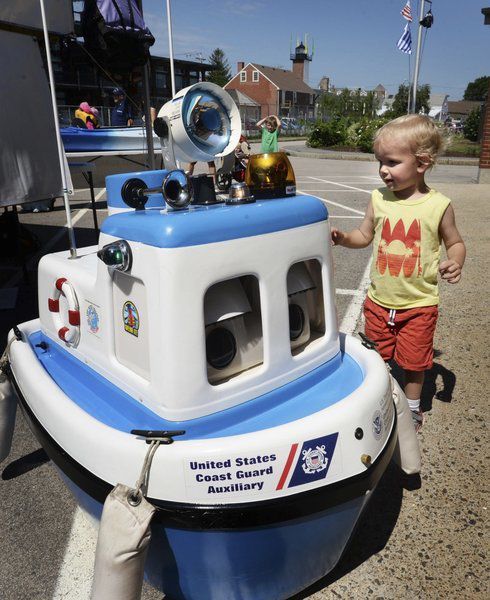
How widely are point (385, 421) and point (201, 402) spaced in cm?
70

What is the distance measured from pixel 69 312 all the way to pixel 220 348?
0.77 metres

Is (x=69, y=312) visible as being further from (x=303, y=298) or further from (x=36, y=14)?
(x=36, y=14)

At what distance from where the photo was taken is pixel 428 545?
2090 mm

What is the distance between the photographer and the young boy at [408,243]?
234 centimetres

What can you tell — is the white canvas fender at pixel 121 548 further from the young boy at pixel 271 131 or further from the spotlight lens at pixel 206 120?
the young boy at pixel 271 131

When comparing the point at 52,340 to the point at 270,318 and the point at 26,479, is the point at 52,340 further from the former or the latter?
the point at 270,318

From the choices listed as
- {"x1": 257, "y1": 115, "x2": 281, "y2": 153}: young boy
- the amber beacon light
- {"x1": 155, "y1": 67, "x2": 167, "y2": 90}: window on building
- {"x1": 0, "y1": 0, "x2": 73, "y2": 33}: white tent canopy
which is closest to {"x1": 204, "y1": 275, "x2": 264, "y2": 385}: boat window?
the amber beacon light

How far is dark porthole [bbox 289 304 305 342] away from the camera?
198 cm

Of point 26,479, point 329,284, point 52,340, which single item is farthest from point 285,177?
point 26,479

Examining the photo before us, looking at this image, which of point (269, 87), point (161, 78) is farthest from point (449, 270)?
point (269, 87)

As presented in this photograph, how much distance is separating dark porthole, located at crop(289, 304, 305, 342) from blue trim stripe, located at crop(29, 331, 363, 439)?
0.53ft

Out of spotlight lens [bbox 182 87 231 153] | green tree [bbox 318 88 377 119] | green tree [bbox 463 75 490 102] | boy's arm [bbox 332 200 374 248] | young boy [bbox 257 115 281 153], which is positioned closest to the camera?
spotlight lens [bbox 182 87 231 153]

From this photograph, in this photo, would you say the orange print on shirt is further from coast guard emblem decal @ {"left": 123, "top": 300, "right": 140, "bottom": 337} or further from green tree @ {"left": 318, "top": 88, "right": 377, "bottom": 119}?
green tree @ {"left": 318, "top": 88, "right": 377, "bottom": 119}

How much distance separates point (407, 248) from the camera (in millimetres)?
2461
